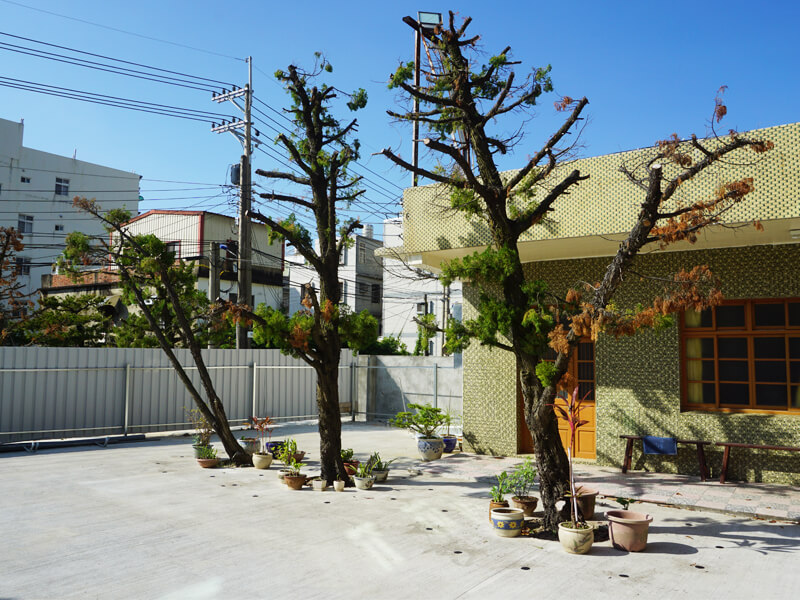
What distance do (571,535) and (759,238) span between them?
20.9 feet

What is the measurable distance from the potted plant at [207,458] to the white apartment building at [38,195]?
31.6 m

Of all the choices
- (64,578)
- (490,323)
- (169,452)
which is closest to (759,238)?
(490,323)

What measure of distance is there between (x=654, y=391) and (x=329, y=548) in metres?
7.10

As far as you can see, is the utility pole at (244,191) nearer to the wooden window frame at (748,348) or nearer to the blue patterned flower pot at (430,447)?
the blue patterned flower pot at (430,447)

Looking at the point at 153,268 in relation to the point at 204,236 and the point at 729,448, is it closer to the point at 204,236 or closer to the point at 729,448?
the point at 729,448

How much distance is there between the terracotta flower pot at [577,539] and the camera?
6.58 metres

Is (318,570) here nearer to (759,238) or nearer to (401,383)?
(759,238)

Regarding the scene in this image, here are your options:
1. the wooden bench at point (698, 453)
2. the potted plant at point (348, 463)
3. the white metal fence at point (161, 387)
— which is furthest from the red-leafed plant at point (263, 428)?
the wooden bench at point (698, 453)

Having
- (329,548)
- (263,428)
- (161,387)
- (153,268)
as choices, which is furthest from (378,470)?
(161,387)

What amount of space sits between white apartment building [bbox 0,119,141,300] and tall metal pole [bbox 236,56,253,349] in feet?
75.7

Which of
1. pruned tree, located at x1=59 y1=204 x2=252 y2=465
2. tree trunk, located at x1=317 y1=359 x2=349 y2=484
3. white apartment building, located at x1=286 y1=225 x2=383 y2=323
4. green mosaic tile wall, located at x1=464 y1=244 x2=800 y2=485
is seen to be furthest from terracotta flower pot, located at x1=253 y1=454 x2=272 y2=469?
white apartment building, located at x1=286 y1=225 x2=383 y2=323

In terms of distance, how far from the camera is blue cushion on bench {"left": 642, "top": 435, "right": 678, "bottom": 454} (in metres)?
10.6

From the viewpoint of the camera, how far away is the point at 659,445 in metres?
10.7

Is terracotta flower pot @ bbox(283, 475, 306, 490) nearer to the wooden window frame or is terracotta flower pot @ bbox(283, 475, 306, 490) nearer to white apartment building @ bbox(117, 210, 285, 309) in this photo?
the wooden window frame
